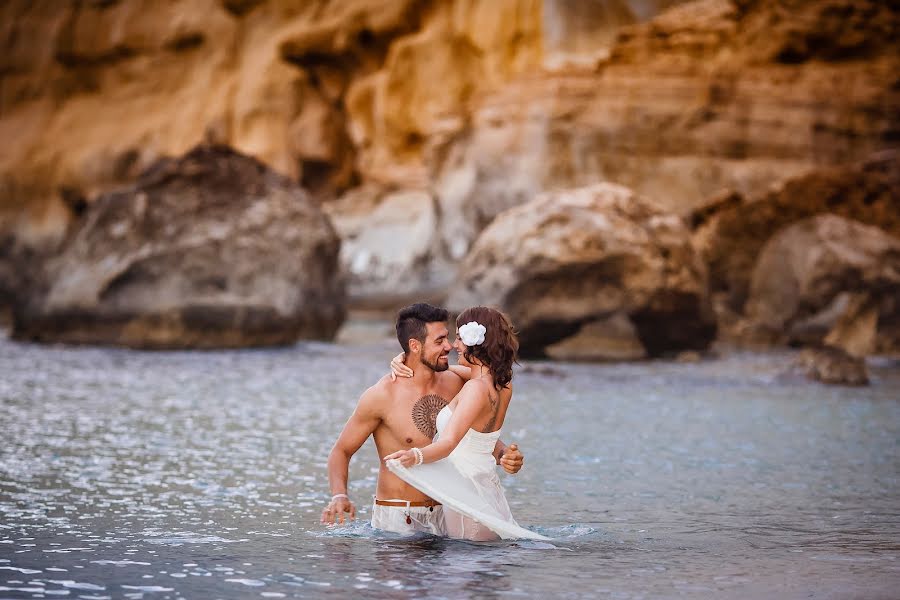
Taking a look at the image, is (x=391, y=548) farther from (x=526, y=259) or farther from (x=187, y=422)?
(x=526, y=259)

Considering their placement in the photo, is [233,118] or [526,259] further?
[233,118]

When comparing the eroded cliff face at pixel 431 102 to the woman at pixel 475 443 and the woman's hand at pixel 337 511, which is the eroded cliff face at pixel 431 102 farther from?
the woman's hand at pixel 337 511

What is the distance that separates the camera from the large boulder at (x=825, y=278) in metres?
17.1

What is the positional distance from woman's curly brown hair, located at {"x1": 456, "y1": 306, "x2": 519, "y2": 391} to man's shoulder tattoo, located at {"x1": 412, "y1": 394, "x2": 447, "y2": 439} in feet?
1.00

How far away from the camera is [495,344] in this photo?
5.23 m

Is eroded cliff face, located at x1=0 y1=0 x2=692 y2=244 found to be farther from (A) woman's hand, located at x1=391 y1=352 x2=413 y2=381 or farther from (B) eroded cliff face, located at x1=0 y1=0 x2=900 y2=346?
(A) woman's hand, located at x1=391 y1=352 x2=413 y2=381

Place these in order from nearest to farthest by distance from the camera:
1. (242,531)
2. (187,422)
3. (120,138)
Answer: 1. (242,531)
2. (187,422)
3. (120,138)

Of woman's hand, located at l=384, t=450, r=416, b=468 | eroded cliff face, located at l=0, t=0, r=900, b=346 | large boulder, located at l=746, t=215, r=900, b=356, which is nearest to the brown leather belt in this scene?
woman's hand, located at l=384, t=450, r=416, b=468

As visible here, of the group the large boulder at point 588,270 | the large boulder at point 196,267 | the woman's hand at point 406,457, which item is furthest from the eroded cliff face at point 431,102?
the woman's hand at point 406,457

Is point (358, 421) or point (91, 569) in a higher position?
point (358, 421)

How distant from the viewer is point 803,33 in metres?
28.8

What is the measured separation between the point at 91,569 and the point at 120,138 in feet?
140

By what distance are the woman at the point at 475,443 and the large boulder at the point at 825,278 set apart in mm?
12440

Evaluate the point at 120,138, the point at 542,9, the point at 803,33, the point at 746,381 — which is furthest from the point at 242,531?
the point at 120,138
